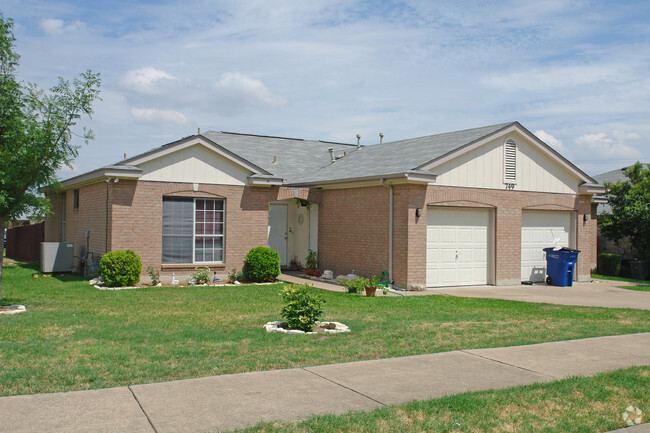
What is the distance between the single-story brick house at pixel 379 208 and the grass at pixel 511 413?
1016 centimetres

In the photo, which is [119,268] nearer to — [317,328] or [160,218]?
[160,218]

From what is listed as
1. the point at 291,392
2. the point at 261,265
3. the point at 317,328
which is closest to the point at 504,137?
the point at 261,265

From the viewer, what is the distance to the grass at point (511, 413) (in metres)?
5.50

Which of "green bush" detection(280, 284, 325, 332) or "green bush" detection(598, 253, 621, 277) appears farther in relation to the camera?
"green bush" detection(598, 253, 621, 277)

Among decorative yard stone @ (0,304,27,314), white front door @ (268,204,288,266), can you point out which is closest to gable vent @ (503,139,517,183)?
white front door @ (268,204,288,266)

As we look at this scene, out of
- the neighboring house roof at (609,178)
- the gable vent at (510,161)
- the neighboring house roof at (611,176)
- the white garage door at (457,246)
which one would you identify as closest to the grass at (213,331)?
the white garage door at (457,246)

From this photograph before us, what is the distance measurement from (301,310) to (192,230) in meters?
8.99

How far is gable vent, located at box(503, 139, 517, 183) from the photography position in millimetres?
18922

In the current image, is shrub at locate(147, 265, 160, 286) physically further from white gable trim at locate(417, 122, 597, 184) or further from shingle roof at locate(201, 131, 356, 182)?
white gable trim at locate(417, 122, 597, 184)

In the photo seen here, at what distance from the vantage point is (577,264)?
20.8 m

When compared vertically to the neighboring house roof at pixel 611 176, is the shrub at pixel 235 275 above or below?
below

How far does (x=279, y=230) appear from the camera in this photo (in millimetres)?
22297

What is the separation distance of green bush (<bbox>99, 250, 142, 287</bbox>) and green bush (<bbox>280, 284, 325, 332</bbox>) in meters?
7.72

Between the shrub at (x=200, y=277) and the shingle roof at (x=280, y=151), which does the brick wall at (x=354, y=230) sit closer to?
the shingle roof at (x=280, y=151)
